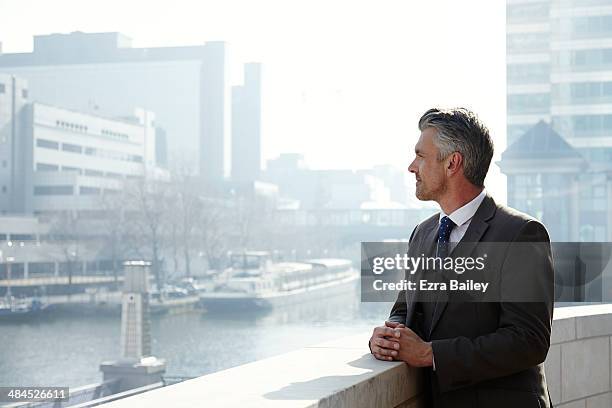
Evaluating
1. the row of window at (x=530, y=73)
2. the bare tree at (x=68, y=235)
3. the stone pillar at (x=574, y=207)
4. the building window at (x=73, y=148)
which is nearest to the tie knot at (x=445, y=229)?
the stone pillar at (x=574, y=207)

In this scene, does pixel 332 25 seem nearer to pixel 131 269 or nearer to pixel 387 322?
pixel 131 269

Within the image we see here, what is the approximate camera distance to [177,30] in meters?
44.9

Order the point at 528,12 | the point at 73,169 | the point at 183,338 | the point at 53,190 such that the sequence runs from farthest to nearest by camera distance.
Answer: the point at 73,169 < the point at 53,190 < the point at 183,338 < the point at 528,12

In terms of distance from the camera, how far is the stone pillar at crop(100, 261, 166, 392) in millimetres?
23578

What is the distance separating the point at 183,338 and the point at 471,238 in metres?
27.1

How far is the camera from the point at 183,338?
2758cm

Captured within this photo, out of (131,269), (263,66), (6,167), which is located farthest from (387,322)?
(263,66)

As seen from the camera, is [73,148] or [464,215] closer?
[464,215]

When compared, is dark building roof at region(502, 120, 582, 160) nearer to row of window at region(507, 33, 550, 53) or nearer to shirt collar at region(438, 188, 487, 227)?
row of window at region(507, 33, 550, 53)

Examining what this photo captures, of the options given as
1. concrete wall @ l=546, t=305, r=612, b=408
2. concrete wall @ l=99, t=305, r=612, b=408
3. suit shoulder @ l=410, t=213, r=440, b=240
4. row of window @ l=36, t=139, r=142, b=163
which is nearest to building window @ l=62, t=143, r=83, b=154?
row of window @ l=36, t=139, r=142, b=163

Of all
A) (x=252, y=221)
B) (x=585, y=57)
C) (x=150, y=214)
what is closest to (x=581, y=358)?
(x=585, y=57)

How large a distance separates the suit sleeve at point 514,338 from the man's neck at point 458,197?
0.10 meters

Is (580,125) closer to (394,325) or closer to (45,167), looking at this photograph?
(45,167)

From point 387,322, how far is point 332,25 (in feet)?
150
